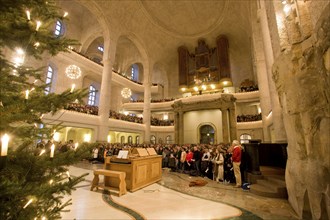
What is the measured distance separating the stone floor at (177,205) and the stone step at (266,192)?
17cm

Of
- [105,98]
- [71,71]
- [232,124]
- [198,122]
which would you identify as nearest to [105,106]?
[105,98]

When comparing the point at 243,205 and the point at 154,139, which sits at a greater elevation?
the point at 154,139

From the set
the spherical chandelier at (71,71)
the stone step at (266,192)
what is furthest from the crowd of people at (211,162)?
the spherical chandelier at (71,71)

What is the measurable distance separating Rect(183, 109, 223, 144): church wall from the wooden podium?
13.1 metres

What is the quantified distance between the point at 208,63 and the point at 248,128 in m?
10.1

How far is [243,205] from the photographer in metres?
4.05

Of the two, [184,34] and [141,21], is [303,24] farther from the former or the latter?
[184,34]

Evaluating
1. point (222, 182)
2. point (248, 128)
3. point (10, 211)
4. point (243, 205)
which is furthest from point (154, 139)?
point (10, 211)

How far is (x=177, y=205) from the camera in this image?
4.04m

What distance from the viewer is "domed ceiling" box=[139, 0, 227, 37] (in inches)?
750

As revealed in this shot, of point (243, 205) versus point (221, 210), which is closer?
point (221, 210)

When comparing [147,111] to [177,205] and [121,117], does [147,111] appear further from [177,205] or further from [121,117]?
[177,205]

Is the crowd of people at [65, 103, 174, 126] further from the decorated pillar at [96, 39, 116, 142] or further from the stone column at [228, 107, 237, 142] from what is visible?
the stone column at [228, 107, 237, 142]

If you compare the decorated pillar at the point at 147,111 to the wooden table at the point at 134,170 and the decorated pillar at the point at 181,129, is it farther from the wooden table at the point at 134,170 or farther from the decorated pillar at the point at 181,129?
the wooden table at the point at 134,170
